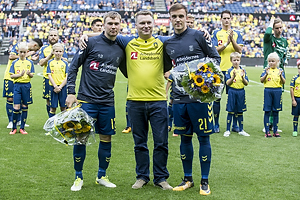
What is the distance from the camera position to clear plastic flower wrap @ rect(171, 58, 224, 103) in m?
4.68

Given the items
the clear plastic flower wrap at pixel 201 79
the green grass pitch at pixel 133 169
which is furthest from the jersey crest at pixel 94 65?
the green grass pitch at pixel 133 169

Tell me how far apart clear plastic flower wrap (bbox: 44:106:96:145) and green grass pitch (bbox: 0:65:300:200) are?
66 cm

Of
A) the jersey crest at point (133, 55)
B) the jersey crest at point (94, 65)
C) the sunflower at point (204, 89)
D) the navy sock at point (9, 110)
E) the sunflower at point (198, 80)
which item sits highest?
the jersey crest at point (133, 55)

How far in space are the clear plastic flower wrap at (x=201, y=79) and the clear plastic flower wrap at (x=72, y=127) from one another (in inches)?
48.2

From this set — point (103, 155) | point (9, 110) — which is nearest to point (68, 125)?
point (103, 155)

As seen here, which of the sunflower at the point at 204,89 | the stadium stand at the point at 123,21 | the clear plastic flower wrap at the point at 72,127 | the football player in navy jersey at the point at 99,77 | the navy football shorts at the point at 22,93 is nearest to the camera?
the sunflower at the point at 204,89

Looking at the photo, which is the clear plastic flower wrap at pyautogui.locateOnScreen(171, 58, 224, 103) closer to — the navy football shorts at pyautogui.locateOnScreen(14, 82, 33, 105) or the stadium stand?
the navy football shorts at pyautogui.locateOnScreen(14, 82, 33, 105)

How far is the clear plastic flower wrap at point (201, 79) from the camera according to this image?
4.68 metres

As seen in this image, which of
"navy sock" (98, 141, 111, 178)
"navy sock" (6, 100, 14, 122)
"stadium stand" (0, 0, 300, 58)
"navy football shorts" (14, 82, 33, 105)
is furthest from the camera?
"stadium stand" (0, 0, 300, 58)

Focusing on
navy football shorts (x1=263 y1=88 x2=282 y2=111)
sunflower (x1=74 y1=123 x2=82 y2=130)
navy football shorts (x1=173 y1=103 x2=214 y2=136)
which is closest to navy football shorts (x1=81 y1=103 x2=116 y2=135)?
sunflower (x1=74 y1=123 x2=82 y2=130)

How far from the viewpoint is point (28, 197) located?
4746 mm

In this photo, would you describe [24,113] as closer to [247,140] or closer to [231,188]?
[247,140]

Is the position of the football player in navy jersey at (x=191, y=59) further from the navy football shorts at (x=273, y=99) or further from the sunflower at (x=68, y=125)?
the navy football shorts at (x=273, y=99)

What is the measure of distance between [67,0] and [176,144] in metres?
41.4
